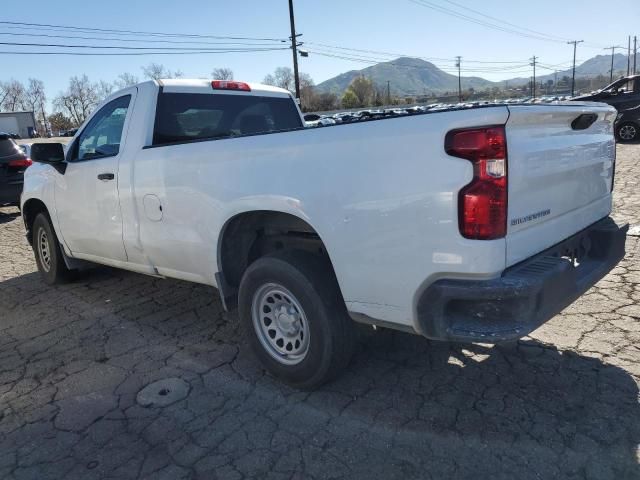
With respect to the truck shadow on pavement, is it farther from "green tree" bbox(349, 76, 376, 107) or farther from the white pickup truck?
"green tree" bbox(349, 76, 376, 107)

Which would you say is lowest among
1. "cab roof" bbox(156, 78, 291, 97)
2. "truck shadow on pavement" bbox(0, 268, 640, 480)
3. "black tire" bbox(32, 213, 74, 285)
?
"truck shadow on pavement" bbox(0, 268, 640, 480)

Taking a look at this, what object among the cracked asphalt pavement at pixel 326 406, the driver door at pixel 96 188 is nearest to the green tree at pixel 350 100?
the driver door at pixel 96 188

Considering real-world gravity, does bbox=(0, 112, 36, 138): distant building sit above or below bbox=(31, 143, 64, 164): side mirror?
above

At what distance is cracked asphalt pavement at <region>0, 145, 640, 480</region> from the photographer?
254 centimetres

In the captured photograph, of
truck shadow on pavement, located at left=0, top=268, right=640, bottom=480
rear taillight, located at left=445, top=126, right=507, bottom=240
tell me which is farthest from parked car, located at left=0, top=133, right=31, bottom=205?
rear taillight, located at left=445, top=126, right=507, bottom=240

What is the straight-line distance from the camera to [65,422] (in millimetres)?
3064

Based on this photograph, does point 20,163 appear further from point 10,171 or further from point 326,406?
point 326,406

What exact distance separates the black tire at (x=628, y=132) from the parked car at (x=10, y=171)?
15.9 meters

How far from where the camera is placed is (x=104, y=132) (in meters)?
4.60

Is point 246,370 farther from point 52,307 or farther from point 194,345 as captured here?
point 52,307

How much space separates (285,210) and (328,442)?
4.20 ft

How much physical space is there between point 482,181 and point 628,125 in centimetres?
1584

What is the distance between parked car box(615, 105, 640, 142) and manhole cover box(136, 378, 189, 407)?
50.9 ft

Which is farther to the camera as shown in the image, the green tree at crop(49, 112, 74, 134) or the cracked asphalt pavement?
the green tree at crop(49, 112, 74, 134)
